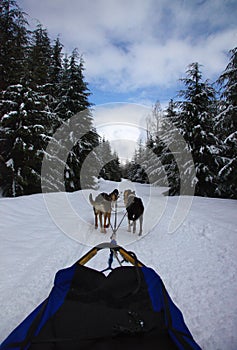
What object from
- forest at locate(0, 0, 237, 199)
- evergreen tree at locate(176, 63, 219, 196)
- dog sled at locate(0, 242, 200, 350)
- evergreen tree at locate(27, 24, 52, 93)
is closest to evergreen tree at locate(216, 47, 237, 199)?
forest at locate(0, 0, 237, 199)

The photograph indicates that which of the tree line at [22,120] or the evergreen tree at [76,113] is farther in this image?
the evergreen tree at [76,113]

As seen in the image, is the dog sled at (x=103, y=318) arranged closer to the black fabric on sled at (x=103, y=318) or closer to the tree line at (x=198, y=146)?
the black fabric on sled at (x=103, y=318)

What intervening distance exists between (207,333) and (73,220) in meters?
5.66

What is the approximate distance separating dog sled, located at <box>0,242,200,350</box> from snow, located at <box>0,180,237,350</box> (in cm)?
113

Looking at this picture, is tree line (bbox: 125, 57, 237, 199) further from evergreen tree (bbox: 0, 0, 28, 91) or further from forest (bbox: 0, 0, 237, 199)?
evergreen tree (bbox: 0, 0, 28, 91)

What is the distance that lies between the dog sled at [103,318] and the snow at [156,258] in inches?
44.4

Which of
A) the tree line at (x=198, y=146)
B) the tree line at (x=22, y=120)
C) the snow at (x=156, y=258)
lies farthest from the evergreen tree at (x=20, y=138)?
the tree line at (x=198, y=146)

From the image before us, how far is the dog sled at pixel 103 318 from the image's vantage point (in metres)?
1.31

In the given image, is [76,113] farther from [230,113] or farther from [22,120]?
[230,113]

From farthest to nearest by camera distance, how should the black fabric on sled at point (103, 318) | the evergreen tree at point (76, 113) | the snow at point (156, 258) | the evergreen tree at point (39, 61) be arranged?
the evergreen tree at point (76, 113), the evergreen tree at point (39, 61), the snow at point (156, 258), the black fabric on sled at point (103, 318)

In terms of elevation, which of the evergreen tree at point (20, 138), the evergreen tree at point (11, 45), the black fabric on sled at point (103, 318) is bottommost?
the black fabric on sled at point (103, 318)

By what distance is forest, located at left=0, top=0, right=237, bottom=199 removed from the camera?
11.2 metres

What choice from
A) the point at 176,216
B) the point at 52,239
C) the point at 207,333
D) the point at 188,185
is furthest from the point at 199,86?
the point at 207,333

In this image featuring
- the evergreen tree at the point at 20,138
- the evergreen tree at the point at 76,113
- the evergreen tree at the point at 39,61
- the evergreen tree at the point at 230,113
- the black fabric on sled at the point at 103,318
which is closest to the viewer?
the black fabric on sled at the point at 103,318
